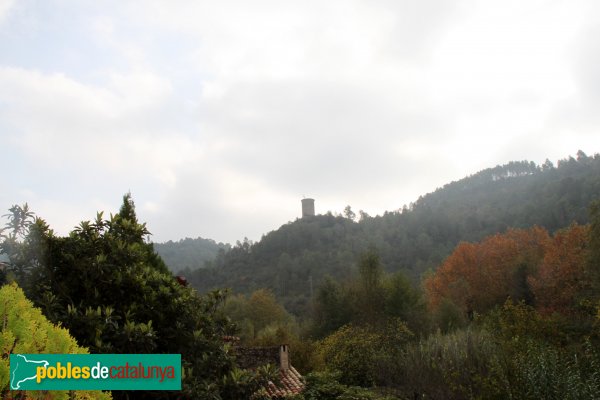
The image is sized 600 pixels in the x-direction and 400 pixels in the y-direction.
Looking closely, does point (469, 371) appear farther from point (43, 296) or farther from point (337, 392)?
point (43, 296)

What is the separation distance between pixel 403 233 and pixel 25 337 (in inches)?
2824

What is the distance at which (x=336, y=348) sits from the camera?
82.1 feet

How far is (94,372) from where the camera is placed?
16.2 ft

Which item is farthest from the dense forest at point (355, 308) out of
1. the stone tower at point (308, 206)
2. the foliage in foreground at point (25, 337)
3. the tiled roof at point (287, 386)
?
the stone tower at point (308, 206)

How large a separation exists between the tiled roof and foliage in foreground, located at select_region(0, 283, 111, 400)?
11.6m

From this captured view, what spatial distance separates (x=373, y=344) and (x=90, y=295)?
19.4 meters

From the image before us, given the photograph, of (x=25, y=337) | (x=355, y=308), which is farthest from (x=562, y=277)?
(x=25, y=337)

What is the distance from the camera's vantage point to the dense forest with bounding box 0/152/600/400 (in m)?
6.51

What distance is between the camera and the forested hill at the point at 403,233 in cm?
5722

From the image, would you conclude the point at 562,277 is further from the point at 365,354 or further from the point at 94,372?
the point at 94,372

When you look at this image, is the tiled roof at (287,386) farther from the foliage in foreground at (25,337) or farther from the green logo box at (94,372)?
the foliage in foreground at (25,337)

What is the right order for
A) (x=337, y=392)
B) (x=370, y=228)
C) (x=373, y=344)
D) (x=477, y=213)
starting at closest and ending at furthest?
(x=337, y=392) → (x=373, y=344) → (x=477, y=213) → (x=370, y=228)

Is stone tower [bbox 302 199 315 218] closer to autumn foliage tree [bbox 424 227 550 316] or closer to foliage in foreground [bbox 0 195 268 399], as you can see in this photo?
autumn foliage tree [bbox 424 227 550 316]

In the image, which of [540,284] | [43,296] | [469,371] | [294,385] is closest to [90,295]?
[43,296]
